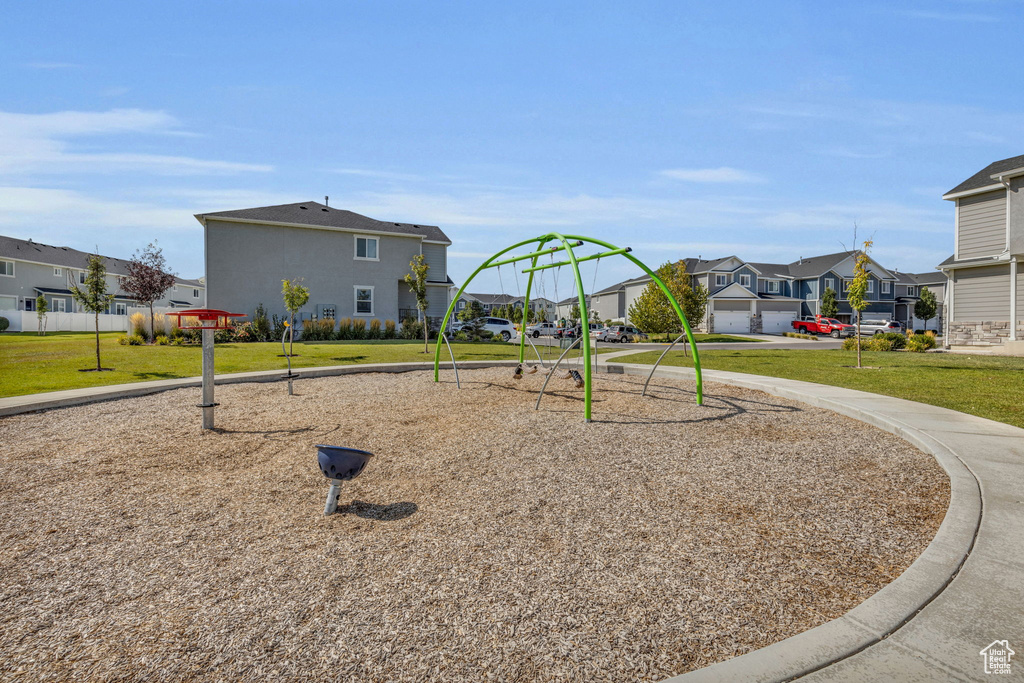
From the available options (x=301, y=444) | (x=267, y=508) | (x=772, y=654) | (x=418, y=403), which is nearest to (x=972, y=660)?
(x=772, y=654)

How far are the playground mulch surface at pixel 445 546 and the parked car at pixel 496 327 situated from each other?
26212 mm

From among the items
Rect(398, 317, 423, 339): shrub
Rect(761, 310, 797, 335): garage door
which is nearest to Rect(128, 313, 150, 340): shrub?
Rect(398, 317, 423, 339): shrub

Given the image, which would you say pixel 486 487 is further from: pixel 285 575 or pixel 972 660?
pixel 972 660

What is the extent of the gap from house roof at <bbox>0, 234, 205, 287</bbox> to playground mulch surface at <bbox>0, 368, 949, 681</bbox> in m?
44.0

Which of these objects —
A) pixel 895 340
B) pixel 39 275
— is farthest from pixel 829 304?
pixel 39 275

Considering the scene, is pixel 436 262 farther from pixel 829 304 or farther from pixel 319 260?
pixel 829 304

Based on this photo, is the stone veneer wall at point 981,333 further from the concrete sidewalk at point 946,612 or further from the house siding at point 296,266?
the house siding at point 296,266

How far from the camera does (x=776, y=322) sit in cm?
5219

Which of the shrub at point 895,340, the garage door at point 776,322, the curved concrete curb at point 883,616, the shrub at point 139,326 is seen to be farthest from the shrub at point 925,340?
the shrub at point 139,326

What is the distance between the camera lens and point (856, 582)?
3732 millimetres

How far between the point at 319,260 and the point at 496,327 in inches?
471

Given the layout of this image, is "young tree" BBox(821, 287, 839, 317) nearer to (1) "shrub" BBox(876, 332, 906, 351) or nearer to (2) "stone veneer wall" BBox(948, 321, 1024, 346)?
(1) "shrub" BBox(876, 332, 906, 351)

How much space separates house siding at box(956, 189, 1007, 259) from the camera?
2442 centimetres

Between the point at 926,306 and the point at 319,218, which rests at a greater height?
the point at 319,218
